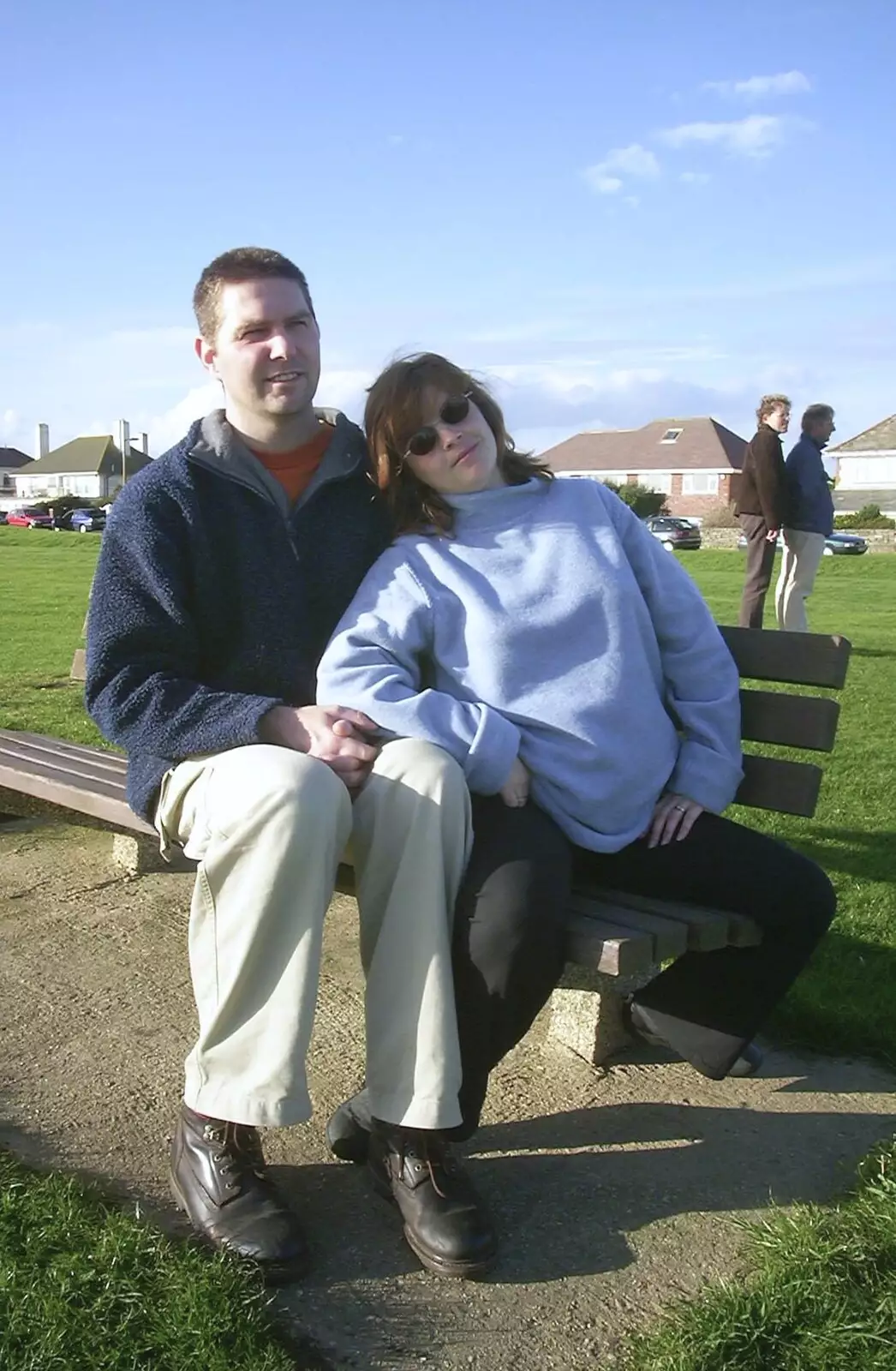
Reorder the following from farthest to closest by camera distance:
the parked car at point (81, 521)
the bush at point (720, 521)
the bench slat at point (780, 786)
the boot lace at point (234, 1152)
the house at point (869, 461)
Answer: the house at point (869, 461) → the parked car at point (81, 521) → the bush at point (720, 521) → the bench slat at point (780, 786) → the boot lace at point (234, 1152)

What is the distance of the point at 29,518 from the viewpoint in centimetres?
6344

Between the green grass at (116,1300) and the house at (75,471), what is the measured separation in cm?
8959

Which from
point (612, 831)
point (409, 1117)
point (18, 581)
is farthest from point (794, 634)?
point (18, 581)

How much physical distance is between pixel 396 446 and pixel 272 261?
50cm

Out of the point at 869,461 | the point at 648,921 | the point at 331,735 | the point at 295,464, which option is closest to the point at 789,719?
the point at 648,921

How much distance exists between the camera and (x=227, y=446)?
3.14 m

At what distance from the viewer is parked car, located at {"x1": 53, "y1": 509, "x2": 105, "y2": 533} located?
57031 mm

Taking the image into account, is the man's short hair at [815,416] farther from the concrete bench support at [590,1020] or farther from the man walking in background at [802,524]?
the concrete bench support at [590,1020]

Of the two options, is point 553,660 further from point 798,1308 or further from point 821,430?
point 821,430

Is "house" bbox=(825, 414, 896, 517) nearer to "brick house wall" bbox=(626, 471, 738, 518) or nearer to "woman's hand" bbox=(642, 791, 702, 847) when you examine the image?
"brick house wall" bbox=(626, 471, 738, 518)

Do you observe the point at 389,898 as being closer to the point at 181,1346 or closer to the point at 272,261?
the point at 181,1346

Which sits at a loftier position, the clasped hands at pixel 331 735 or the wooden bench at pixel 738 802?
the clasped hands at pixel 331 735

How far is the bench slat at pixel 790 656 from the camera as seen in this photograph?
331cm

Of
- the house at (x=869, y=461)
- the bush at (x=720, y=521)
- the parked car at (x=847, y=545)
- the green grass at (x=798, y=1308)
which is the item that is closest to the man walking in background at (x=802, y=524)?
the green grass at (x=798, y=1308)
